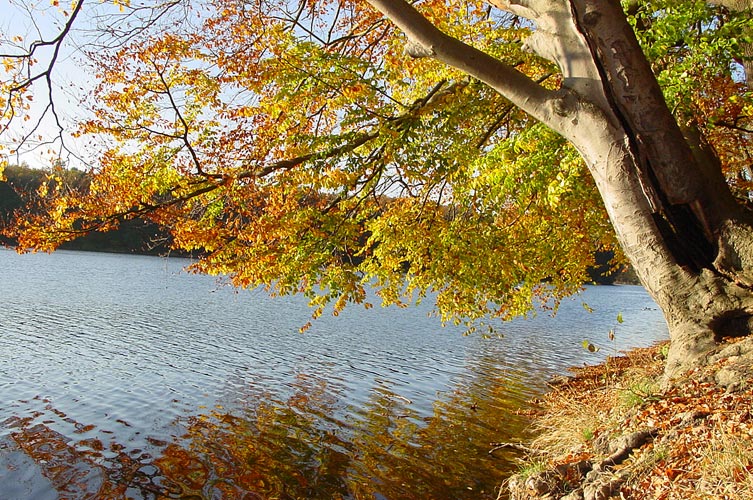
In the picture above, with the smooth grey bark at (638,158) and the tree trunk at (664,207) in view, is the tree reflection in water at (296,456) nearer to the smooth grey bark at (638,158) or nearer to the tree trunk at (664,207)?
the tree trunk at (664,207)

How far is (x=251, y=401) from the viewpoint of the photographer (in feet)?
37.6

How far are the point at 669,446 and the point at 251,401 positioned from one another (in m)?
Result: 8.71

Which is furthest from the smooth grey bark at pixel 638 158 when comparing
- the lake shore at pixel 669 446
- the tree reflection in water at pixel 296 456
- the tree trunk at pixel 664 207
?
the tree reflection in water at pixel 296 456

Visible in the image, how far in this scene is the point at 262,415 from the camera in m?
10.6

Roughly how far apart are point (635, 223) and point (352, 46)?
6.85m

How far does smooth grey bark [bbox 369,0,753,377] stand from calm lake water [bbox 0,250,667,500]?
3644mm

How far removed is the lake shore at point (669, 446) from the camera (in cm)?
375

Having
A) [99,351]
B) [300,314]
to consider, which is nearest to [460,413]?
[99,351]

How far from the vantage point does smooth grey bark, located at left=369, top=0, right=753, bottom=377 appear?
17.6 feet

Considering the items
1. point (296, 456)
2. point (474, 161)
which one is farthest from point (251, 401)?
point (474, 161)

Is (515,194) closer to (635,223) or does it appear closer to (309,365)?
(635,223)

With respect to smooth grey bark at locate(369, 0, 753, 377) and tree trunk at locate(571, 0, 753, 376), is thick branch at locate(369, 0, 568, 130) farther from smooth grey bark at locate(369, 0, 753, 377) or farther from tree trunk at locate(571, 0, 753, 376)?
tree trunk at locate(571, 0, 753, 376)

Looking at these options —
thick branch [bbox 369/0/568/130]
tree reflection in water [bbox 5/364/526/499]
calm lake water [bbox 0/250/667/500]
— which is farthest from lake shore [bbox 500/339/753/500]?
thick branch [bbox 369/0/568/130]

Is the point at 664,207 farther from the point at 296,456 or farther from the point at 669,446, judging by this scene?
the point at 296,456
